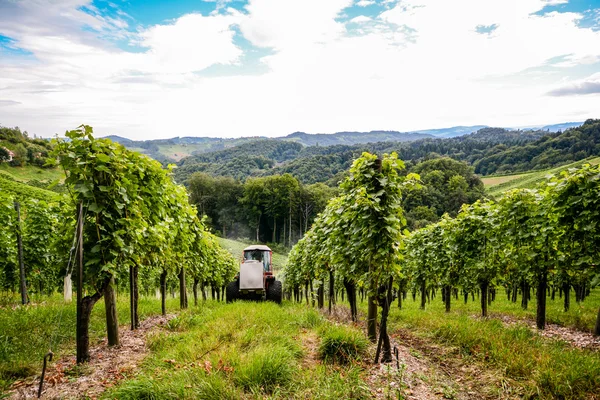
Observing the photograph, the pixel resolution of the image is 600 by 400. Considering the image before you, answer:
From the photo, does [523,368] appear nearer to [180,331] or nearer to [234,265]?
[180,331]

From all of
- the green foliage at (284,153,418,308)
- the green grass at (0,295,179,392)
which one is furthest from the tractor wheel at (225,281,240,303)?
the green foliage at (284,153,418,308)

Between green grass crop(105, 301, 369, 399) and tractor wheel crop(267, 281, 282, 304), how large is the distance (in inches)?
344

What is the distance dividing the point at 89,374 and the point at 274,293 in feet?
35.7

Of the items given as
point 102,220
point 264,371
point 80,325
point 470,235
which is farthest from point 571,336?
point 102,220

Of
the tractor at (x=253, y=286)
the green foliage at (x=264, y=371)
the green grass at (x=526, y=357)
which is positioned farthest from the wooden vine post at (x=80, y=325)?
the tractor at (x=253, y=286)

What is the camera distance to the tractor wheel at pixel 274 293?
15.5m

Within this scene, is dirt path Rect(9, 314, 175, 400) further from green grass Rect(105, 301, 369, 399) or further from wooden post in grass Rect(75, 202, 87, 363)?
green grass Rect(105, 301, 369, 399)

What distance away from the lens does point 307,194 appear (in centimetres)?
7994

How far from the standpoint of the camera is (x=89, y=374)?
16.7 ft

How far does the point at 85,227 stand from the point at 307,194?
74.3 meters

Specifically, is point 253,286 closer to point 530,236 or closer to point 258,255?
point 258,255

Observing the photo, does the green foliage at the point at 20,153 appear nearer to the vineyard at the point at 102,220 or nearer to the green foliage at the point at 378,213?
the vineyard at the point at 102,220

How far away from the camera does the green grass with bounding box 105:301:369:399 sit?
4.14m

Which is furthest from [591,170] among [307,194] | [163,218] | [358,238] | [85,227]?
[307,194]
